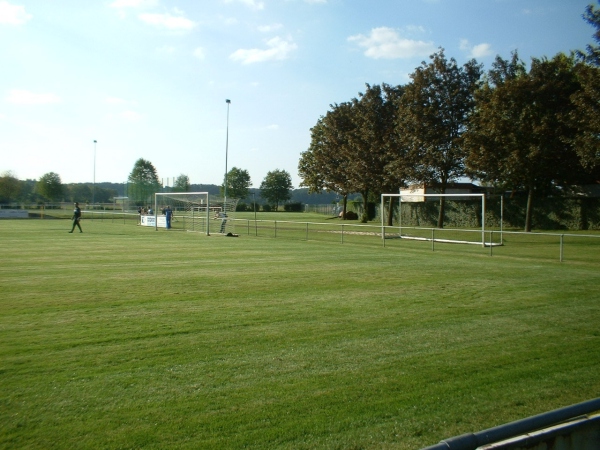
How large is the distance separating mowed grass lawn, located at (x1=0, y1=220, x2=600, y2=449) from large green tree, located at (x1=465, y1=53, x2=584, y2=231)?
67.6 ft

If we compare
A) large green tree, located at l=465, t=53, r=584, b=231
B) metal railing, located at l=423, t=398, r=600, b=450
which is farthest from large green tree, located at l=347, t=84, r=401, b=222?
metal railing, located at l=423, t=398, r=600, b=450

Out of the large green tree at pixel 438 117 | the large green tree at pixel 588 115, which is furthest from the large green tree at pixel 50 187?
the large green tree at pixel 588 115

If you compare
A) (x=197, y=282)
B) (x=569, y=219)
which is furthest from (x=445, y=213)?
(x=197, y=282)

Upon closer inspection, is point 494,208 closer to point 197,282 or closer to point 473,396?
point 197,282

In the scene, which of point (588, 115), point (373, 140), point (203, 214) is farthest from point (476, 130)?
point (203, 214)

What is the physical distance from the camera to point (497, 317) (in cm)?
934

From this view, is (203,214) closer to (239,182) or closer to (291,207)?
(291,207)

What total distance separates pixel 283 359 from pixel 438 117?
1488 inches

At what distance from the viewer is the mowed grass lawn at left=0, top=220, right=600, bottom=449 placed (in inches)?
187

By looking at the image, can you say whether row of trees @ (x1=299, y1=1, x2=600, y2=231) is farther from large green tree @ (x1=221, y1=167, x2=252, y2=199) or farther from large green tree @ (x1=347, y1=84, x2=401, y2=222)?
large green tree @ (x1=221, y1=167, x2=252, y2=199)

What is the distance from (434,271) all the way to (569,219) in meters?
24.2

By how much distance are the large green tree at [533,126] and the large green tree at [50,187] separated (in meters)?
76.6

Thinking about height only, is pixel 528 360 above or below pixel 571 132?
below

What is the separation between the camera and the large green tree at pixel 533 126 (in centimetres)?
3186
